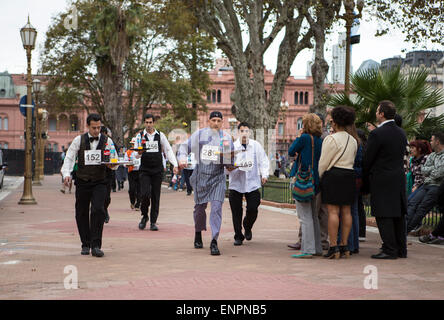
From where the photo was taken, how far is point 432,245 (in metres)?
10.0

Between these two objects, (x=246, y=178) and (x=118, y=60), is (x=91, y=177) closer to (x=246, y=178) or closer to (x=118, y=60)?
(x=246, y=178)

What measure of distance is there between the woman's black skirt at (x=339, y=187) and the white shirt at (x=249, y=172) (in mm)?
1695

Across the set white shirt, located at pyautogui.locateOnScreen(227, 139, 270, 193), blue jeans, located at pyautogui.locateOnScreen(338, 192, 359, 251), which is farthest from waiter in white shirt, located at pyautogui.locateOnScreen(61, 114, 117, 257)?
blue jeans, located at pyautogui.locateOnScreen(338, 192, 359, 251)

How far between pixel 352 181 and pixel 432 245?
2.43m

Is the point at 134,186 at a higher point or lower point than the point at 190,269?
higher

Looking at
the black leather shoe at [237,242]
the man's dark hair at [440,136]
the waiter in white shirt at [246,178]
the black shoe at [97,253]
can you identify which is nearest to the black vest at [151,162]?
the waiter in white shirt at [246,178]

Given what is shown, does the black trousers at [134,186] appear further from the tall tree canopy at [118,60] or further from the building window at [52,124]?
the building window at [52,124]

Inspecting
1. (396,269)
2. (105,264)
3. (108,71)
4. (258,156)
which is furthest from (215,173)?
(108,71)

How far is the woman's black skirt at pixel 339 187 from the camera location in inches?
329

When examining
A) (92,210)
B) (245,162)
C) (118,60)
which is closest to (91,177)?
(92,210)

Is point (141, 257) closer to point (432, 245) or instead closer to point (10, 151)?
point (432, 245)

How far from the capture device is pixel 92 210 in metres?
8.60

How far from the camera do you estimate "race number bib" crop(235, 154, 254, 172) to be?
9820 millimetres

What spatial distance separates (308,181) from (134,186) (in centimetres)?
821
